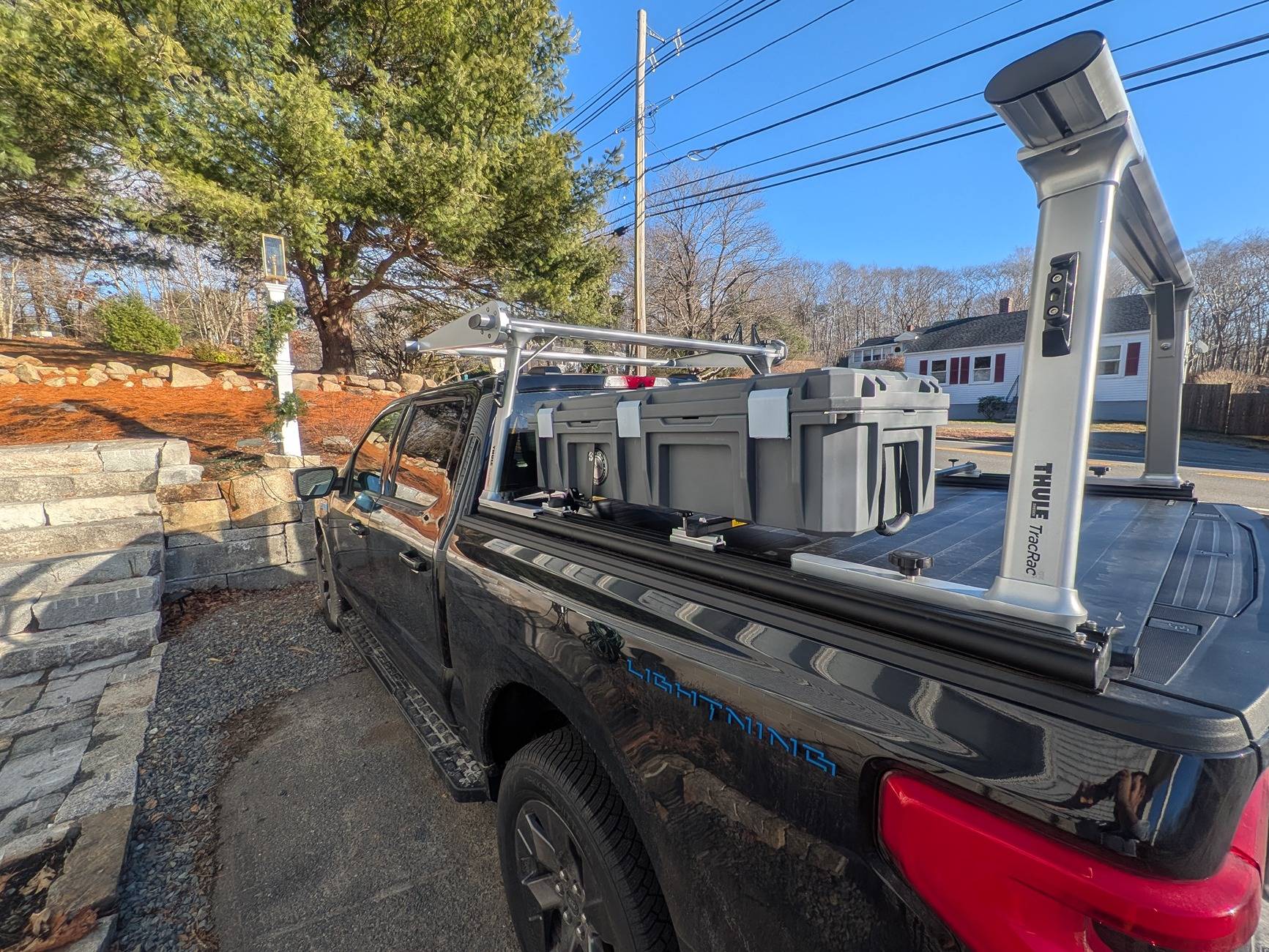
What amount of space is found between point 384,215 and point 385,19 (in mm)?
3196

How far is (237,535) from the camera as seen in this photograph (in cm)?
567

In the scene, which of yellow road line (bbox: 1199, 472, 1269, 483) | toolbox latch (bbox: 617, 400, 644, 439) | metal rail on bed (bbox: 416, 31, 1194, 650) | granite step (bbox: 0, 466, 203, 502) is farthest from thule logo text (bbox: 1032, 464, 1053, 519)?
yellow road line (bbox: 1199, 472, 1269, 483)

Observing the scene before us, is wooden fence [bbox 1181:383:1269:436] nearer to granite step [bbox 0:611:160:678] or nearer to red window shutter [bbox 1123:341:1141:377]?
red window shutter [bbox 1123:341:1141:377]

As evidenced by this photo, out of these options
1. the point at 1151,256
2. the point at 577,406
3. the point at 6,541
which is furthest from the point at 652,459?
the point at 6,541

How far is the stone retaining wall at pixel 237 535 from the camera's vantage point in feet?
17.9

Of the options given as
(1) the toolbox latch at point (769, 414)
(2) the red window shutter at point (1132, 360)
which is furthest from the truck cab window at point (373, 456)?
(2) the red window shutter at point (1132, 360)

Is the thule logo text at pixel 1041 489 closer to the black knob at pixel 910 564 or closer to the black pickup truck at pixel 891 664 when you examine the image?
the black pickup truck at pixel 891 664

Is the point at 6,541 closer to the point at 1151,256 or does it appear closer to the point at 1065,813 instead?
the point at 1065,813

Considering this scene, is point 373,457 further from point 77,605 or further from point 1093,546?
point 1093,546

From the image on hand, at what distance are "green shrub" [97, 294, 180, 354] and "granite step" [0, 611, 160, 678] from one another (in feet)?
51.8

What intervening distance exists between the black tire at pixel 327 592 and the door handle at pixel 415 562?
6.34 feet

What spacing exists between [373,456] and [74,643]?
2676 mm

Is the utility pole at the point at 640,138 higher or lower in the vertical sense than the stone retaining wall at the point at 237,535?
higher

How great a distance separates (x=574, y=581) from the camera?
1644 mm
